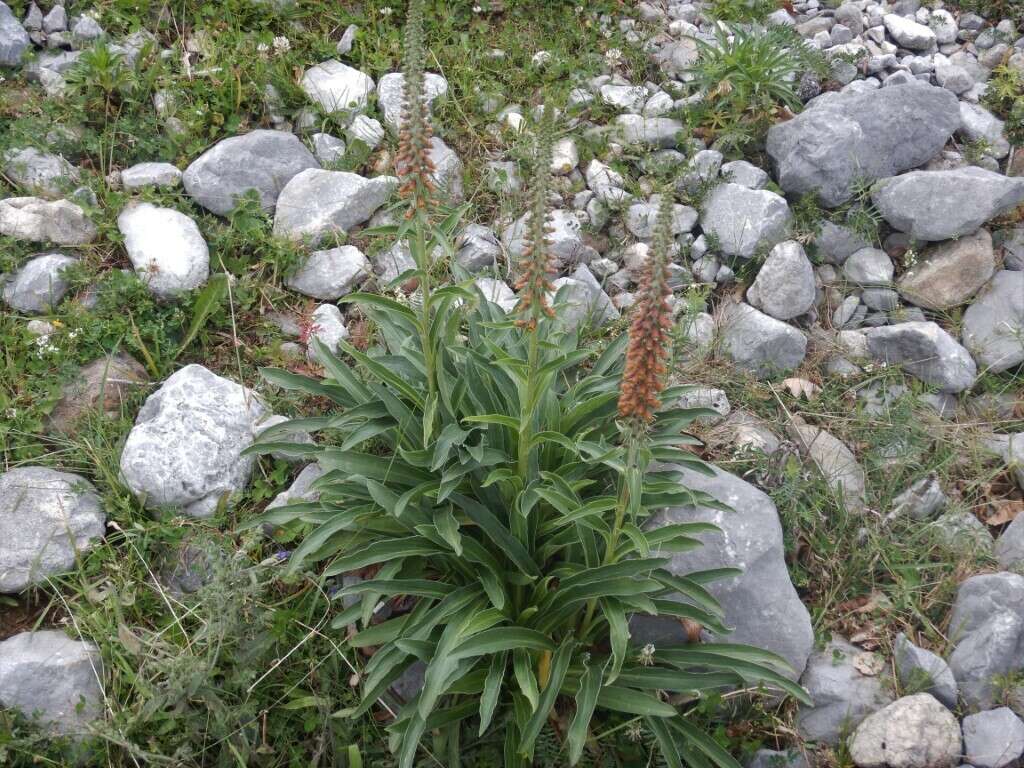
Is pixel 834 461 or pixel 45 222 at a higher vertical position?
pixel 45 222

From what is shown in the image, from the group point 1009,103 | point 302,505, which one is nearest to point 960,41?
point 1009,103

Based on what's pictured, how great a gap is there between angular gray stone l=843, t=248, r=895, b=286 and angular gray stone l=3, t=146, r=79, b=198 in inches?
192

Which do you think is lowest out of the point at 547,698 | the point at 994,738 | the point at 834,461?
the point at 994,738

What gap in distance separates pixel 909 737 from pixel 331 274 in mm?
3852

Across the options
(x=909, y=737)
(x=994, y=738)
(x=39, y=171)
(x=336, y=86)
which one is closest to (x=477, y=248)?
(x=336, y=86)

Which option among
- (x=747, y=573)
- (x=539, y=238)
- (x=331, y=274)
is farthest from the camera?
(x=331, y=274)

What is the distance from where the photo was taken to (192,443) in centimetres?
442

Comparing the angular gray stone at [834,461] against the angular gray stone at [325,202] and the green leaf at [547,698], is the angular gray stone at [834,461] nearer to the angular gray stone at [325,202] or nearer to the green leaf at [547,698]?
the green leaf at [547,698]

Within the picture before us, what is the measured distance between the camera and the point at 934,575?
4266 millimetres

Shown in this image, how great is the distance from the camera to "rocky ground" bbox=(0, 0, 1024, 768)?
3.83m

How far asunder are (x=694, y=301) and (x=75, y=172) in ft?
12.9

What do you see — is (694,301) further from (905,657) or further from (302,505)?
(302,505)

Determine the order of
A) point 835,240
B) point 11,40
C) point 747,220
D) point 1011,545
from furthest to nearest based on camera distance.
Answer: point 11,40
point 835,240
point 747,220
point 1011,545

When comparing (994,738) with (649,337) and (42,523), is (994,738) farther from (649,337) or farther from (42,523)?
(42,523)
